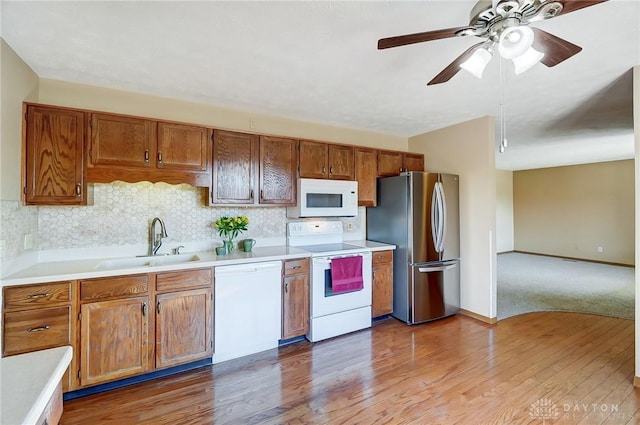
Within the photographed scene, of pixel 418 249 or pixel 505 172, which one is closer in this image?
pixel 418 249

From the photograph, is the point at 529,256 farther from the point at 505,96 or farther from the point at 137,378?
the point at 137,378

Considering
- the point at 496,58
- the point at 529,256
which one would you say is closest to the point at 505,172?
the point at 529,256

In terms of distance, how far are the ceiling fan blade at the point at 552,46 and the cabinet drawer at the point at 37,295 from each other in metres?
3.25

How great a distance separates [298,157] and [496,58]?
1997 mm

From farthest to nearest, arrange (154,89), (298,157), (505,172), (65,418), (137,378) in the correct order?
1. (505,172)
2. (298,157)
3. (154,89)
4. (137,378)
5. (65,418)

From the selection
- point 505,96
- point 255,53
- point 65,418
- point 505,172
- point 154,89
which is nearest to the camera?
point 65,418

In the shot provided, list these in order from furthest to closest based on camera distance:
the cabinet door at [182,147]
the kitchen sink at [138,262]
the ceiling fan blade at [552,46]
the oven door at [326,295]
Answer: the oven door at [326,295] → the cabinet door at [182,147] → the kitchen sink at [138,262] → the ceiling fan blade at [552,46]

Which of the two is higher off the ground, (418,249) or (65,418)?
(418,249)

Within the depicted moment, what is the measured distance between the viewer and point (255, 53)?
2.11 meters

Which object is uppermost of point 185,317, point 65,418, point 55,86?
point 55,86

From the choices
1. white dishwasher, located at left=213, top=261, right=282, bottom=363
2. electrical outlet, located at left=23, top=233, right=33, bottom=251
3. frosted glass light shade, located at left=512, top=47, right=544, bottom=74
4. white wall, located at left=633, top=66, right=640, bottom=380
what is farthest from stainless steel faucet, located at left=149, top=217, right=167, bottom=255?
white wall, located at left=633, top=66, right=640, bottom=380

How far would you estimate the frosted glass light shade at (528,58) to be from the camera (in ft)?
5.21

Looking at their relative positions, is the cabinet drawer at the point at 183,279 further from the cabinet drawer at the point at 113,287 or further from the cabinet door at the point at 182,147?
the cabinet door at the point at 182,147

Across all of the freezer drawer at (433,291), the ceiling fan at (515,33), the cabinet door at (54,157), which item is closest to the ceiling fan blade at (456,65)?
the ceiling fan at (515,33)
